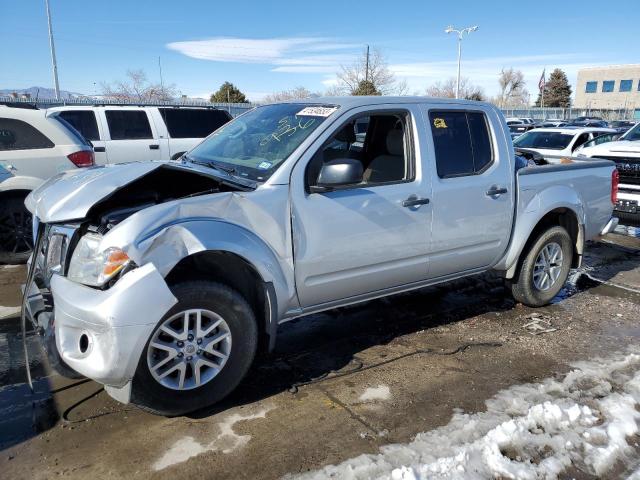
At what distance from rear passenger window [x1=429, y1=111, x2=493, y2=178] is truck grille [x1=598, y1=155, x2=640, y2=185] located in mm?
4553

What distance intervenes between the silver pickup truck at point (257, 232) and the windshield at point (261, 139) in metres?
0.02

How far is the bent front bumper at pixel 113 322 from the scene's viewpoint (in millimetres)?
2740

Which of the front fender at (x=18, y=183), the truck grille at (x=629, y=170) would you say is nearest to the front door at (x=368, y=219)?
the front fender at (x=18, y=183)

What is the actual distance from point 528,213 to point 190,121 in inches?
282

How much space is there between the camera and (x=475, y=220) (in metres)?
4.40

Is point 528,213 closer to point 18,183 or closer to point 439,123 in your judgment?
point 439,123

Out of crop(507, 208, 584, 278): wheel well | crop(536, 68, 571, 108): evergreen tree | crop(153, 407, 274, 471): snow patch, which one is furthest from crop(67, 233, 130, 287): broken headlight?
crop(536, 68, 571, 108): evergreen tree

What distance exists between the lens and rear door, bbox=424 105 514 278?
420 centimetres

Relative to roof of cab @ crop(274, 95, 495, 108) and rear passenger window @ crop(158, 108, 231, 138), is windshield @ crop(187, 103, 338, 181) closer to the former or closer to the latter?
roof of cab @ crop(274, 95, 495, 108)

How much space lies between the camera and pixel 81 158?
6.63 m

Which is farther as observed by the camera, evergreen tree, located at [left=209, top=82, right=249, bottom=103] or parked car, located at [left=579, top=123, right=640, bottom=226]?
evergreen tree, located at [left=209, top=82, right=249, bottom=103]

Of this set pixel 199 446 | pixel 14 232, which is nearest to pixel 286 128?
pixel 199 446

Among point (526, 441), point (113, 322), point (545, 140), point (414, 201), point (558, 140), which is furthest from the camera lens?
point (545, 140)

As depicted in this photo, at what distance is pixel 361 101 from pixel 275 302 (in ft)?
5.40
